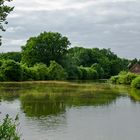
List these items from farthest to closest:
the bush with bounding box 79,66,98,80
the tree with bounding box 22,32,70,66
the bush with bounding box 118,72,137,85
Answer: the bush with bounding box 79,66,98,80 → the tree with bounding box 22,32,70,66 → the bush with bounding box 118,72,137,85

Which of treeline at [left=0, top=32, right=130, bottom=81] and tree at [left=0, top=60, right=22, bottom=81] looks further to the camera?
treeline at [left=0, top=32, right=130, bottom=81]

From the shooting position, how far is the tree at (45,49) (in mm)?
112688

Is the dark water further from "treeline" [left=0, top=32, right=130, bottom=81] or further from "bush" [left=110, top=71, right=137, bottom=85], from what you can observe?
"bush" [left=110, top=71, right=137, bottom=85]

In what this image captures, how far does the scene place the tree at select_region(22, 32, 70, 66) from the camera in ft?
370

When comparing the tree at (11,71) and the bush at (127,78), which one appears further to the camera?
the bush at (127,78)

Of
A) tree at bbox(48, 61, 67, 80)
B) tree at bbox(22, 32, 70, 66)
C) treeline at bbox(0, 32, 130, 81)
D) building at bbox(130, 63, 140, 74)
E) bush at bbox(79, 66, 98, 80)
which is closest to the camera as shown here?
treeline at bbox(0, 32, 130, 81)

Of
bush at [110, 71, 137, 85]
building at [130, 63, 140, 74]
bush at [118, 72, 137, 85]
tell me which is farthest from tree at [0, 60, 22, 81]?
building at [130, 63, 140, 74]

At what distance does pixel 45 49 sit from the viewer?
4476 inches

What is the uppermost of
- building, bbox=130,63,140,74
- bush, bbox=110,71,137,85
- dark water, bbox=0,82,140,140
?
building, bbox=130,63,140,74

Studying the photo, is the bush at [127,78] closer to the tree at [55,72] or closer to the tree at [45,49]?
the tree at [55,72]

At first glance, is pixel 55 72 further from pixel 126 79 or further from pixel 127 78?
pixel 127 78

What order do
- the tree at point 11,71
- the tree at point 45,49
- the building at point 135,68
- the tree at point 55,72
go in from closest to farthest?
the tree at point 11,71 < the tree at point 55,72 < the tree at point 45,49 < the building at point 135,68

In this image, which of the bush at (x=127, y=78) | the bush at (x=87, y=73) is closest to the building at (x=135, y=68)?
the bush at (x=87, y=73)

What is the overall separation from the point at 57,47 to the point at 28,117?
82.4 meters
